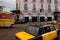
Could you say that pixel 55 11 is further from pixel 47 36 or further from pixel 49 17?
pixel 47 36

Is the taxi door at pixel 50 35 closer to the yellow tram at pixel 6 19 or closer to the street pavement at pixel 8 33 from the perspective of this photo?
the street pavement at pixel 8 33

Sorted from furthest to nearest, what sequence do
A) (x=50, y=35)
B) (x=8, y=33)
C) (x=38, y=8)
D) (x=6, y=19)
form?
1. (x=38, y=8)
2. (x=6, y=19)
3. (x=8, y=33)
4. (x=50, y=35)

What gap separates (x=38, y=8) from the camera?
2290 inches

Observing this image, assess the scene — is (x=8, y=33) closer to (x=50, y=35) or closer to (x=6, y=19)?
(x=6, y=19)

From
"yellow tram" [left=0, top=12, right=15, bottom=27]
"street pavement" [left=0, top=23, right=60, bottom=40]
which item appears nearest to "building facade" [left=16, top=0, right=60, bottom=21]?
"yellow tram" [left=0, top=12, right=15, bottom=27]

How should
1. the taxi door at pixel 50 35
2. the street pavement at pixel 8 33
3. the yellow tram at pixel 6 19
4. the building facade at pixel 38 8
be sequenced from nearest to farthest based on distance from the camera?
1. the taxi door at pixel 50 35
2. the street pavement at pixel 8 33
3. the yellow tram at pixel 6 19
4. the building facade at pixel 38 8

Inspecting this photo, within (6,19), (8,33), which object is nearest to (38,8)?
(6,19)

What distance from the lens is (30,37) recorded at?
10.5 m

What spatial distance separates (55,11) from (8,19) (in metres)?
31.7

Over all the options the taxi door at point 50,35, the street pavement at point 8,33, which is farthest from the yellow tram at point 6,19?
the taxi door at point 50,35

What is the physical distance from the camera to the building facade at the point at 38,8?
187 feet

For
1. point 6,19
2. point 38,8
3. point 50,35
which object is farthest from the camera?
point 38,8

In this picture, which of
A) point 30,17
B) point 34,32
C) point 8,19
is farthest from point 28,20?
point 34,32

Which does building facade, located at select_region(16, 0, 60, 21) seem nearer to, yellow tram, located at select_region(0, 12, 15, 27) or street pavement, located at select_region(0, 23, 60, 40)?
yellow tram, located at select_region(0, 12, 15, 27)
